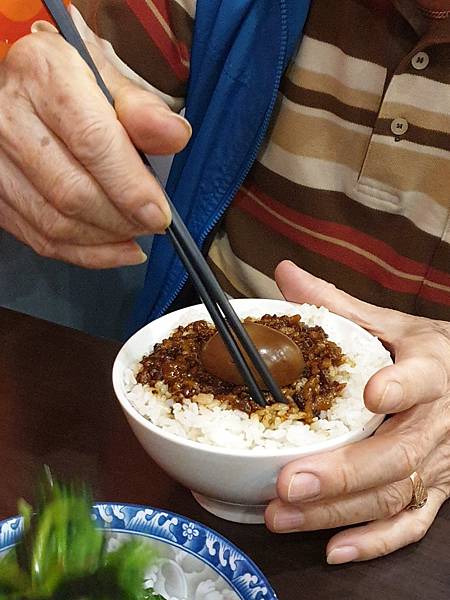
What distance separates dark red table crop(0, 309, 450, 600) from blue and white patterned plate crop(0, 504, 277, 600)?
124 mm

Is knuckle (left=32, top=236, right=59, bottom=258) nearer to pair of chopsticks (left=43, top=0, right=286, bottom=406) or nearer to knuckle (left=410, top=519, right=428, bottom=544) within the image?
pair of chopsticks (left=43, top=0, right=286, bottom=406)

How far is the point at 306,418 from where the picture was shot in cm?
88

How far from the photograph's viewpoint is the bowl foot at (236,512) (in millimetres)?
912

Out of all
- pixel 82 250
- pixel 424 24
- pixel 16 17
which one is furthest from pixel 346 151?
pixel 16 17

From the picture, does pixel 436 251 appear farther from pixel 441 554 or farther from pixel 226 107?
pixel 441 554

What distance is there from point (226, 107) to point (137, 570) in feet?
3.67

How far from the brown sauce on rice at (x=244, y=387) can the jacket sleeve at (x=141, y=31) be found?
0.74 meters

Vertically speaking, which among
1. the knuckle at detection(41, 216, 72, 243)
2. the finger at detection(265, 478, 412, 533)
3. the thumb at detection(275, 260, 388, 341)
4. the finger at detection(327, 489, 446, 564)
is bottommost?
the finger at detection(327, 489, 446, 564)

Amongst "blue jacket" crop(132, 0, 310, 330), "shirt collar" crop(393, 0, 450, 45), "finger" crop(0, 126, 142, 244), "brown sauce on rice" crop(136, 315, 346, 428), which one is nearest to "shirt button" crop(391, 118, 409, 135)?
"shirt collar" crop(393, 0, 450, 45)

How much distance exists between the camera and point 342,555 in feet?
2.80

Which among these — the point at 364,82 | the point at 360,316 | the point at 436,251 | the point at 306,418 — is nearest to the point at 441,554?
the point at 306,418

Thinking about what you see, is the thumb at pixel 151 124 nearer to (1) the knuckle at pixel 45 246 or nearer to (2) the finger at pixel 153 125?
(2) the finger at pixel 153 125

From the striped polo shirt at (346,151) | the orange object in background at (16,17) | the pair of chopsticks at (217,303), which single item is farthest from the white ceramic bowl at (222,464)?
the orange object in background at (16,17)

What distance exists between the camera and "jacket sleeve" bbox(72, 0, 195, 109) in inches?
60.2
